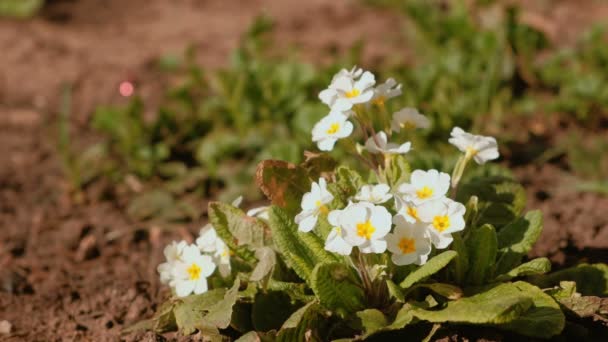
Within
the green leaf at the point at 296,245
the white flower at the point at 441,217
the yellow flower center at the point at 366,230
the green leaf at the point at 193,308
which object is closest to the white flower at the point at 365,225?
the yellow flower center at the point at 366,230

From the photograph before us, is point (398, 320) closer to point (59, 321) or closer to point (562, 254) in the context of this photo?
point (562, 254)

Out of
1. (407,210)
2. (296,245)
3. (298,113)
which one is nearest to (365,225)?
(407,210)

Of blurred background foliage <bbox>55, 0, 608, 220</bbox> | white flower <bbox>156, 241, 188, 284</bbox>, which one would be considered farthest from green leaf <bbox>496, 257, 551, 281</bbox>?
blurred background foliage <bbox>55, 0, 608, 220</bbox>

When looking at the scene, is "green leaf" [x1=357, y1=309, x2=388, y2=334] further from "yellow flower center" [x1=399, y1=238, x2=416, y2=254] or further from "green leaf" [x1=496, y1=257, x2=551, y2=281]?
"green leaf" [x1=496, y1=257, x2=551, y2=281]

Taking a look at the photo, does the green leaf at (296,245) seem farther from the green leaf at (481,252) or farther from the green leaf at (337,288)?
the green leaf at (481,252)

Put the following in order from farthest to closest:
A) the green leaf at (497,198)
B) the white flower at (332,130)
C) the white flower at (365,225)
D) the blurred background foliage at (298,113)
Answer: the blurred background foliage at (298,113)
the green leaf at (497,198)
the white flower at (332,130)
the white flower at (365,225)

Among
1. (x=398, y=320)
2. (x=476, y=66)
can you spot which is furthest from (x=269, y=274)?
(x=476, y=66)
